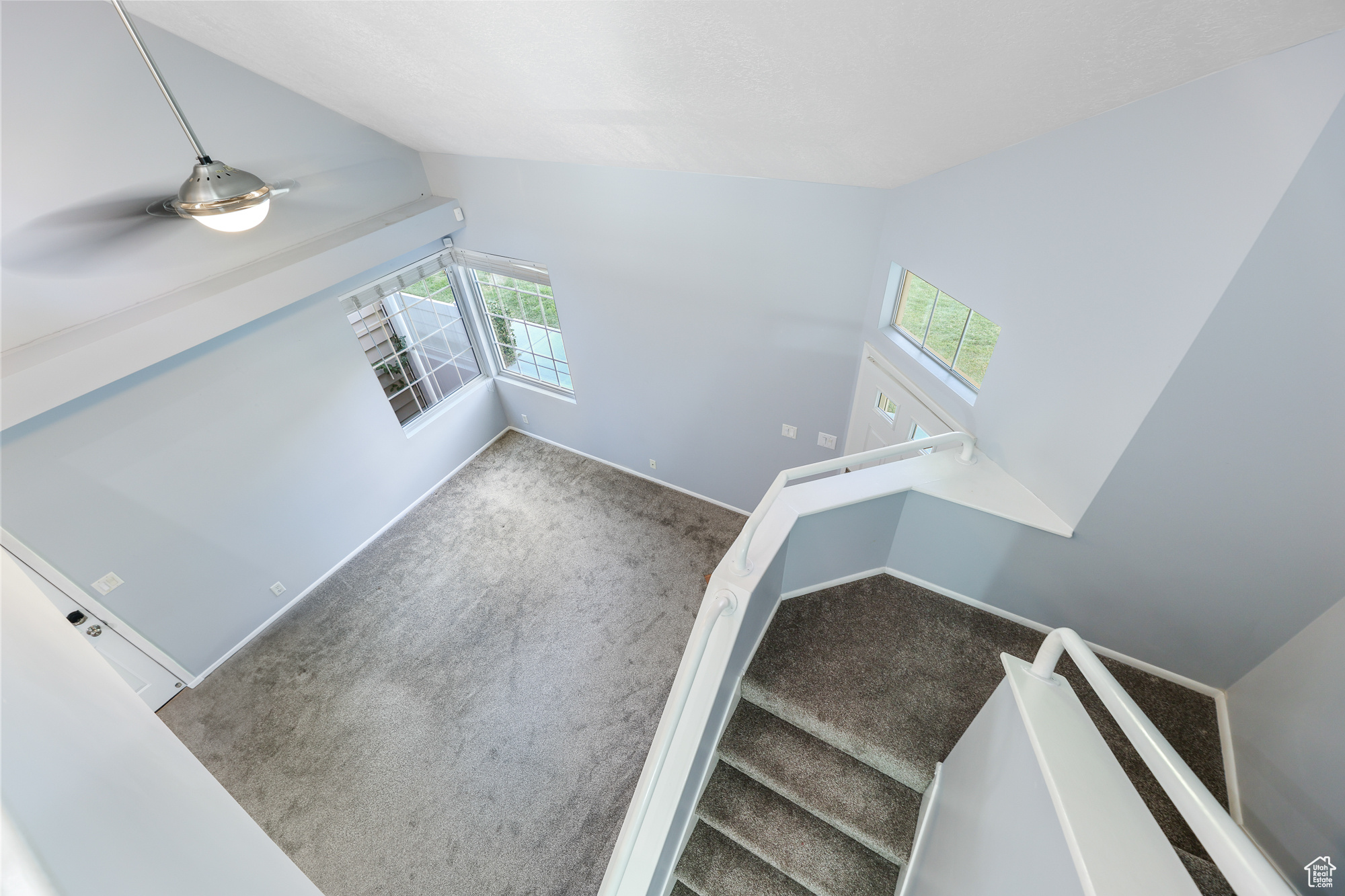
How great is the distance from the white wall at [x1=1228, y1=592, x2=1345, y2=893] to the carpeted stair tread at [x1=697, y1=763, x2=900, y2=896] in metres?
1.22

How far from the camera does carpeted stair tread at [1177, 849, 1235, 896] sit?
167 cm

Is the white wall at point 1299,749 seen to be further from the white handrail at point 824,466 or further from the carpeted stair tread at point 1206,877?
the white handrail at point 824,466

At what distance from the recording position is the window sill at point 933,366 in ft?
8.77

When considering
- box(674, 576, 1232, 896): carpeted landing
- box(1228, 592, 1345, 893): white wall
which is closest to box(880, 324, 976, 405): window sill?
box(674, 576, 1232, 896): carpeted landing

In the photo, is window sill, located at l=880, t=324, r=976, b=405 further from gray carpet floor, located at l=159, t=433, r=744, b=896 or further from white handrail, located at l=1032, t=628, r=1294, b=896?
gray carpet floor, located at l=159, t=433, r=744, b=896

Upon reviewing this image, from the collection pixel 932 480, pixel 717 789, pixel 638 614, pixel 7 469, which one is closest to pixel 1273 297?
pixel 932 480

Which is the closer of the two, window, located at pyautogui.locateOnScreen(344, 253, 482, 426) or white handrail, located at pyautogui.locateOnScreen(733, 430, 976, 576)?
white handrail, located at pyautogui.locateOnScreen(733, 430, 976, 576)

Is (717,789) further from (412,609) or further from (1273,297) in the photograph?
(412,609)

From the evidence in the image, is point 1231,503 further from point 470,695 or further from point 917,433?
point 470,695

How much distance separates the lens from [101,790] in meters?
0.54

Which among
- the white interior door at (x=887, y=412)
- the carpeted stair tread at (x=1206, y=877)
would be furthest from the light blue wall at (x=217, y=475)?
the carpeted stair tread at (x=1206, y=877)

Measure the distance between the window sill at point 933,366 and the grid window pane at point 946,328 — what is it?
52 millimetres

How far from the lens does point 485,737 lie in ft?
11.4

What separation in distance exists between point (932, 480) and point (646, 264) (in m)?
2.54
